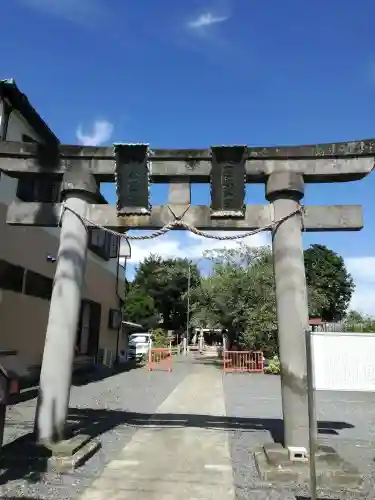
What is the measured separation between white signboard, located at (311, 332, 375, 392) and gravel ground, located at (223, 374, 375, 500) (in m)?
1.33

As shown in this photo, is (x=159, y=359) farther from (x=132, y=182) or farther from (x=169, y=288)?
(x=169, y=288)

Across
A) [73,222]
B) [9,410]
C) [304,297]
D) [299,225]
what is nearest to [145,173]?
[73,222]

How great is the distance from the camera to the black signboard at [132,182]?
22.4 ft

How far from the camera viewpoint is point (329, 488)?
5125 mm

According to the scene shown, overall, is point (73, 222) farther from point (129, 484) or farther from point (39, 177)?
point (129, 484)

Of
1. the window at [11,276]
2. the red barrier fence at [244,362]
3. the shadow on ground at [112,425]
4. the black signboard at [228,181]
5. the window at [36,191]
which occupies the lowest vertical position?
the shadow on ground at [112,425]

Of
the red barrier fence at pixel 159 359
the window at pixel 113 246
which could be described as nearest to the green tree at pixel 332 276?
the red barrier fence at pixel 159 359

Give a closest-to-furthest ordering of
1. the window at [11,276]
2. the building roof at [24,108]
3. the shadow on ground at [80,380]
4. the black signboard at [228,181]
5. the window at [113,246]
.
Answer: the black signboard at [228,181] → the building roof at [24,108] → the window at [11,276] → the shadow on ground at [80,380] → the window at [113,246]

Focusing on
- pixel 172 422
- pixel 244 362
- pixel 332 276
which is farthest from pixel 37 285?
pixel 332 276

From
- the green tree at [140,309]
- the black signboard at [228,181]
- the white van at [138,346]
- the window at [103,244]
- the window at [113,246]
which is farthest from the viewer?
the green tree at [140,309]

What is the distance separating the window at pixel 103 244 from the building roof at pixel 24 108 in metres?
4.73

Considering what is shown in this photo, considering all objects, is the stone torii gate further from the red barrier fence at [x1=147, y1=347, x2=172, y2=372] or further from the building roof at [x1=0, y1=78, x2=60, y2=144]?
the red barrier fence at [x1=147, y1=347, x2=172, y2=372]

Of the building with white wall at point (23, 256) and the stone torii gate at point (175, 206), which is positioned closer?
the stone torii gate at point (175, 206)

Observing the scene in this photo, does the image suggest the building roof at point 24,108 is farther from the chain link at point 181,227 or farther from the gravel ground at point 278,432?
the gravel ground at point 278,432
